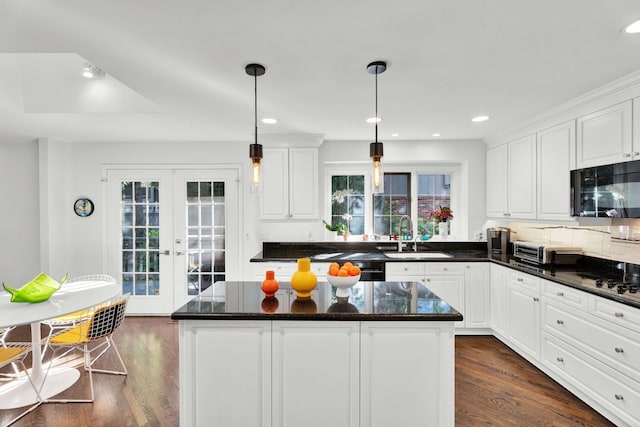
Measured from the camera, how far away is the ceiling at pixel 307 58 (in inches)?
Answer: 58.8

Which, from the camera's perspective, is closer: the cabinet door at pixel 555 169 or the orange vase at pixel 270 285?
the orange vase at pixel 270 285

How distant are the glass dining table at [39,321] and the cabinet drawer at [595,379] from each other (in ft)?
12.3

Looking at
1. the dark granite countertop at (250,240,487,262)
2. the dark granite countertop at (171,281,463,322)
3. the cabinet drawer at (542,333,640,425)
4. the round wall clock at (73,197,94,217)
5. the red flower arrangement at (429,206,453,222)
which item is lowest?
the cabinet drawer at (542,333,640,425)

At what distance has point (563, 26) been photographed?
164cm

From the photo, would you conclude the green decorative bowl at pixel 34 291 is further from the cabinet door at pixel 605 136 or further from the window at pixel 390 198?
the cabinet door at pixel 605 136

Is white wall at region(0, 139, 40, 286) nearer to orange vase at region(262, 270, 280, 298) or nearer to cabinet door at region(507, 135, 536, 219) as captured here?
orange vase at region(262, 270, 280, 298)

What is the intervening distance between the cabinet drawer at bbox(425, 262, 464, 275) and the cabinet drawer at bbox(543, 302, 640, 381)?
103 cm

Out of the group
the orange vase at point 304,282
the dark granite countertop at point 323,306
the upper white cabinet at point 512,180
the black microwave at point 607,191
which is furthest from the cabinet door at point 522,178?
the orange vase at point 304,282

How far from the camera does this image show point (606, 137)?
249 cm

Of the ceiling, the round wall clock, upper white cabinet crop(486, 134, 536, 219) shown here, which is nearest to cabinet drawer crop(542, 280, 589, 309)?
upper white cabinet crop(486, 134, 536, 219)

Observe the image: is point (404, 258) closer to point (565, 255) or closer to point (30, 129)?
point (565, 255)

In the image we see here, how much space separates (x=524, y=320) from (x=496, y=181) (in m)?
1.71

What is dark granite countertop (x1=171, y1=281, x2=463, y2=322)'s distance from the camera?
1823 millimetres

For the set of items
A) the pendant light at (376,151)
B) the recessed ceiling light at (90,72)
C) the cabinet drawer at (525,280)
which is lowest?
the cabinet drawer at (525,280)
